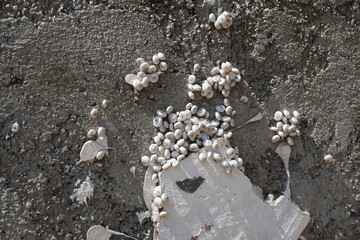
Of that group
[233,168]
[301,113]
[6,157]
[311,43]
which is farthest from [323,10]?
[6,157]

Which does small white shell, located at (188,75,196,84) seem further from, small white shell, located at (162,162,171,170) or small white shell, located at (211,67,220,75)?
small white shell, located at (162,162,171,170)

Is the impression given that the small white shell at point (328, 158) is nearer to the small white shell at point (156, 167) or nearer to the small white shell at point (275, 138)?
the small white shell at point (275, 138)

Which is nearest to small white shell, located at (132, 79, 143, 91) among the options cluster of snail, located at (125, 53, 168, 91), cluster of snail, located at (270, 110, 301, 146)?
cluster of snail, located at (125, 53, 168, 91)

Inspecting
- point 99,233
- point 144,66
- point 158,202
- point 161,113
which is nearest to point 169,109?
point 161,113

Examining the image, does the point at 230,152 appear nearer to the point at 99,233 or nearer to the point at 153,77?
the point at 153,77

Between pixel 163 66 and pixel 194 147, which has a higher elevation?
pixel 163 66

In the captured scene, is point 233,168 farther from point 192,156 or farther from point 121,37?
point 121,37
